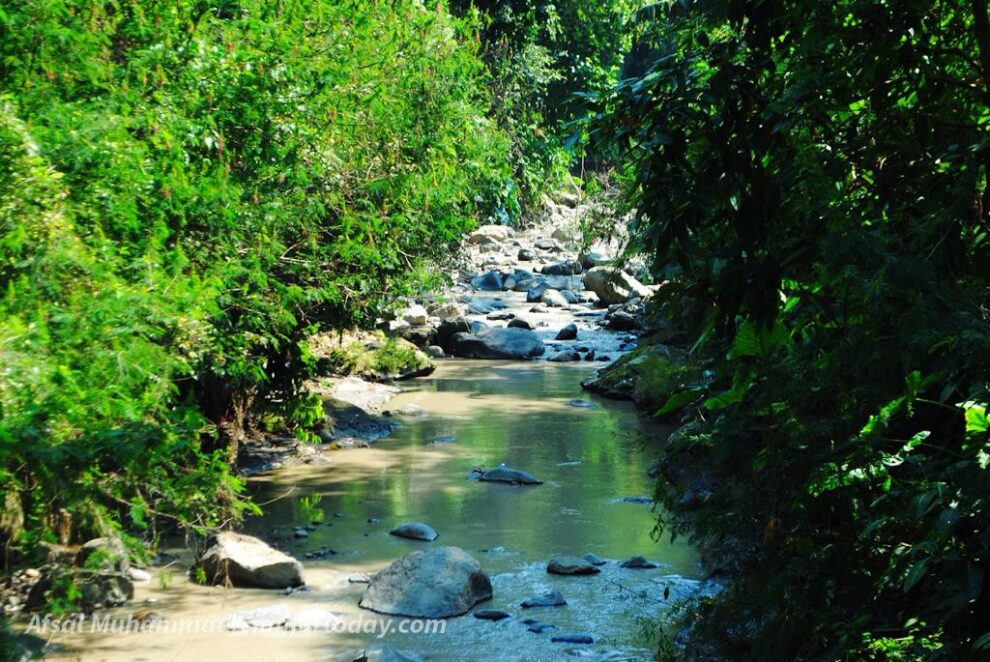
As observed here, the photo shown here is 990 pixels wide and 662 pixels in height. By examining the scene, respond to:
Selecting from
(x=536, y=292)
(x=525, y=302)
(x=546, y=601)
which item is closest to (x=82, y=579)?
(x=546, y=601)

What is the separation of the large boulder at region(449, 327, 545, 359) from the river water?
4.22 meters

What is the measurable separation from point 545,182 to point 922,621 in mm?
14872

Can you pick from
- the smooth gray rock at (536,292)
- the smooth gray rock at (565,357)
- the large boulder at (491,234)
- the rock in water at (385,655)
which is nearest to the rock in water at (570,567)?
the rock in water at (385,655)

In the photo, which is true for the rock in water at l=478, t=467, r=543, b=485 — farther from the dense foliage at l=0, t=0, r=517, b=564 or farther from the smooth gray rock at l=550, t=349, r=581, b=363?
the smooth gray rock at l=550, t=349, r=581, b=363

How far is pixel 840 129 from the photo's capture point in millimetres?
3936

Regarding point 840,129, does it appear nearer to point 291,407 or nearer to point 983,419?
point 983,419

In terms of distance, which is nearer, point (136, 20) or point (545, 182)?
point (136, 20)

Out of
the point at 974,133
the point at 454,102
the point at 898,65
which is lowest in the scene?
the point at 974,133

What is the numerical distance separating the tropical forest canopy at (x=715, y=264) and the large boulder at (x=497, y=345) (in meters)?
10.5

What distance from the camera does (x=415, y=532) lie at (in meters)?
8.06

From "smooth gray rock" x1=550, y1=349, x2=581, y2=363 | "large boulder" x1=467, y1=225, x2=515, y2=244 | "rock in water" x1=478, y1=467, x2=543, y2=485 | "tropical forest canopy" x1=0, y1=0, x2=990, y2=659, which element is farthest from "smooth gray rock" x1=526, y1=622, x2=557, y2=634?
"large boulder" x1=467, y1=225, x2=515, y2=244

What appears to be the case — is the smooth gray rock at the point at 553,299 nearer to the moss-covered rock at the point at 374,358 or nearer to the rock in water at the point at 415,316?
the rock in water at the point at 415,316

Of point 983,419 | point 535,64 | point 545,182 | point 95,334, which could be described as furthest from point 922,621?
point 535,64

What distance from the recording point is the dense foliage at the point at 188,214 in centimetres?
456
